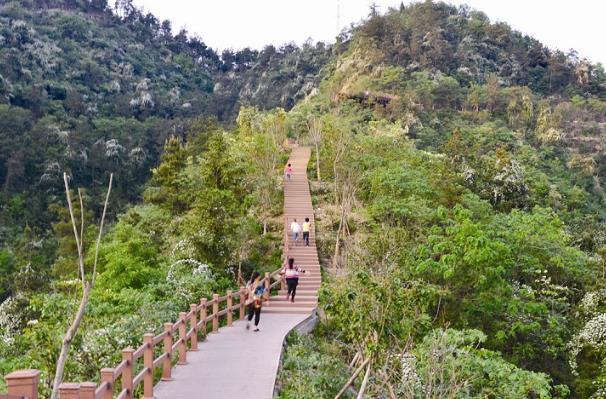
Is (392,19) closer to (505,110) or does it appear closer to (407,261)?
(505,110)

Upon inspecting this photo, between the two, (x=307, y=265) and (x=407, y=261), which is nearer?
(x=407, y=261)

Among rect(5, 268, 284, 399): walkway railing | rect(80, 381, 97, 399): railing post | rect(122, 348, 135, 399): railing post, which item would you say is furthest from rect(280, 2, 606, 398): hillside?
rect(80, 381, 97, 399): railing post

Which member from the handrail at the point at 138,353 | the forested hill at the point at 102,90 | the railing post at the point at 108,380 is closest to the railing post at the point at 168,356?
the handrail at the point at 138,353

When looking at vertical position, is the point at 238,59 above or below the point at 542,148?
above

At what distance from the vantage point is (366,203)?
25.2 meters

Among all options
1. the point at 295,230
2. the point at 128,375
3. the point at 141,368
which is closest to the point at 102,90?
the point at 295,230

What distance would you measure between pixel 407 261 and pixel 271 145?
41.1ft

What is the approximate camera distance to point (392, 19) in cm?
5772

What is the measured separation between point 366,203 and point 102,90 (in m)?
51.6

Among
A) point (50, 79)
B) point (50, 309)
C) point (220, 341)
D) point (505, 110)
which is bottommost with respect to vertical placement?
point (220, 341)

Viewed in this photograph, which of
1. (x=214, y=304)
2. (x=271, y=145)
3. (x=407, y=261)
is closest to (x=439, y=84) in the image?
(x=271, y=145)

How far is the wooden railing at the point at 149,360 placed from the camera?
636 centimetres

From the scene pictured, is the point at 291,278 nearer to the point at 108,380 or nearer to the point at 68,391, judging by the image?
the point at 108,380

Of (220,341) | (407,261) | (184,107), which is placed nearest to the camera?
(220,341)
